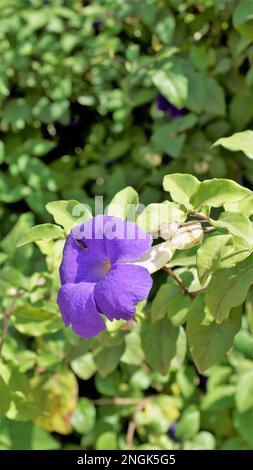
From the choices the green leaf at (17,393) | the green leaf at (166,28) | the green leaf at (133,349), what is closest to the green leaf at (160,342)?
the green leaf at (133,349)

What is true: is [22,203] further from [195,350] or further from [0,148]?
[195,350]

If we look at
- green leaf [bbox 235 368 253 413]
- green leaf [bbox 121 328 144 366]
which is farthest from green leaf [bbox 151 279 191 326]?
green leaf [bbox 235 368 253 413]

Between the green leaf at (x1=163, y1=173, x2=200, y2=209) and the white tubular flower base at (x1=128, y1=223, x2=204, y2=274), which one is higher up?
the green leaf at (x1=163, y1=173, x2=200, y2=209)

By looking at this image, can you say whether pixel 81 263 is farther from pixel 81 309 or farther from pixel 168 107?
pixel 168 107

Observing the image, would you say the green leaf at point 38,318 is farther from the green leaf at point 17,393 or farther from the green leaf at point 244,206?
the green leaf at point 244,206

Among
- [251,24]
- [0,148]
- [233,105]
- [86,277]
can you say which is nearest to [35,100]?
[0,148]

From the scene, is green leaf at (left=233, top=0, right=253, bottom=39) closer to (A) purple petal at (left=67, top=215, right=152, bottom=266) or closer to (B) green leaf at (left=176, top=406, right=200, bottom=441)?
(A) purple petal at (left=67, top=215, right=152, bottom=266)
